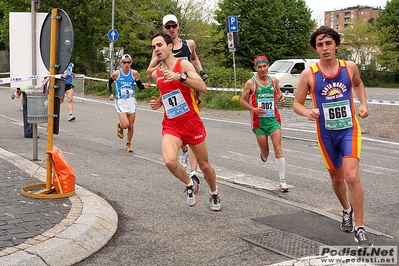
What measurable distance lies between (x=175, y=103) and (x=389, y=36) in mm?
60354

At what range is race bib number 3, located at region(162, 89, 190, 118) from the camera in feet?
19.7

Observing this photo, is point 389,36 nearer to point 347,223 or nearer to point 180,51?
point 180,51

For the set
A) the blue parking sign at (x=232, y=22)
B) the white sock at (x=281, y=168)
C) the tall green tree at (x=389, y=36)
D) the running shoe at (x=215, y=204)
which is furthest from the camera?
the tall green tree at (x=389, y=36)

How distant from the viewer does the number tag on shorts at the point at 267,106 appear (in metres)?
7.79

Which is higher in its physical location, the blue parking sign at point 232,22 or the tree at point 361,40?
the tree at point 361,40

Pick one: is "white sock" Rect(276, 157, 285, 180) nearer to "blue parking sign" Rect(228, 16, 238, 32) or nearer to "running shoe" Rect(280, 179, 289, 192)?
"running shoe" Rect(280, 179, 289, 192)

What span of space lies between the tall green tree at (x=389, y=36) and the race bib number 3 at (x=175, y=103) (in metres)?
56.9

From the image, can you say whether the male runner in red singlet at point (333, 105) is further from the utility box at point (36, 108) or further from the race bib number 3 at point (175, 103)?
the utility box at point (36, 108)

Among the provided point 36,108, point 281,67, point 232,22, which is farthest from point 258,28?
point 36,108

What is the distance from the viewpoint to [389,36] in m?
61.3

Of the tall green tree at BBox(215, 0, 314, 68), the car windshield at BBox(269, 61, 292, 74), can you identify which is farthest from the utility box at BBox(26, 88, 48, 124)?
the tall green tree at BBox(215, 0, 314, 68)

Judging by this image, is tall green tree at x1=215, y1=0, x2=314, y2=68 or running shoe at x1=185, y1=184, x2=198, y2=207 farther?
tall green tree at x1=215, y1=0, x2=314, y2=68

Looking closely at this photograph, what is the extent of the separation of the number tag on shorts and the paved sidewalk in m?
2.77

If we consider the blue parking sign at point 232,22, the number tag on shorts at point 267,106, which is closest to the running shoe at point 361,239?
the number tag on shorts at point 267,106
